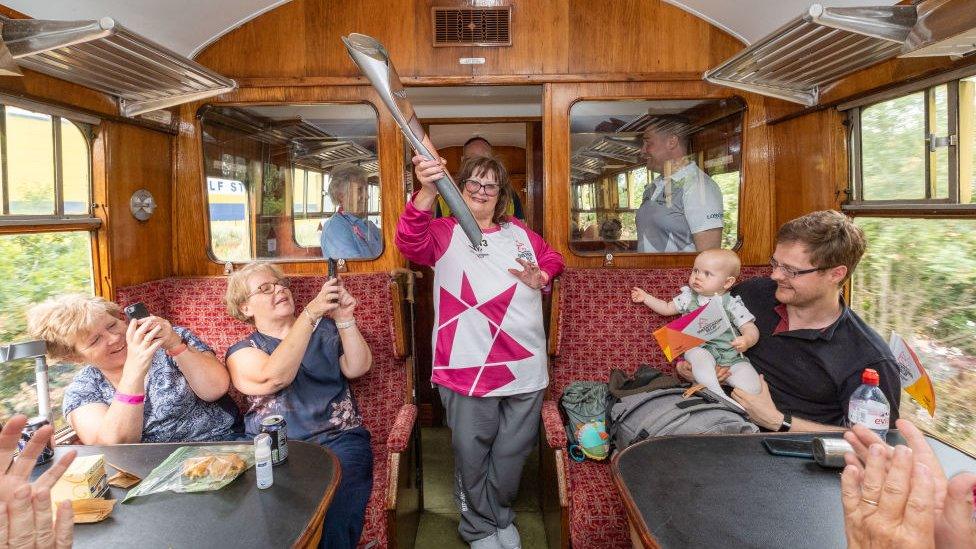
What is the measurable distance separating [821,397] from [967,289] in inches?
25.0

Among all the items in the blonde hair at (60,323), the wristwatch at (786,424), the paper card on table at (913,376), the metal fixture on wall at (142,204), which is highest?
the metal fixture on wall at (142,204)

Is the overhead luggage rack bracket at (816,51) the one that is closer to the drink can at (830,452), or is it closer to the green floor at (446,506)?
the drink can at (830,452)

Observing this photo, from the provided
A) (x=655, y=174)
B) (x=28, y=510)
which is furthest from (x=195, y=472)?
(x=655, y=174)

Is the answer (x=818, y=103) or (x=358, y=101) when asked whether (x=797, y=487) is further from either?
(x=358, y=101)

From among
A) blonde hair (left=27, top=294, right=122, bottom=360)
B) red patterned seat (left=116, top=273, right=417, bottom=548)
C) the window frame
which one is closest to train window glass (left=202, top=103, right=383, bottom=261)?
red patterned seat (left=116, top=273, right=417, bottom=548)

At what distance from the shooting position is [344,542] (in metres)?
1.77

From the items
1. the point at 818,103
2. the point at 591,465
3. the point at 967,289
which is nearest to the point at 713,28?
the point at 818,103

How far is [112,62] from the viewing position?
204cm

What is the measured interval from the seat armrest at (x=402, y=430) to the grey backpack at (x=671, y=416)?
2.96 feet

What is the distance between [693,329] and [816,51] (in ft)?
4.26

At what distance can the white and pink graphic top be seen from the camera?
229 cm

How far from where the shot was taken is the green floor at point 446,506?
8.69 feet

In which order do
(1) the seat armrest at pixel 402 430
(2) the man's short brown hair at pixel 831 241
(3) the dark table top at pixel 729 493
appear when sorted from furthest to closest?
(1) the seat armrest at pixel 402 430
(2) the man's short brown hair at pixel 831 241
(3) the dark table top at pixel 729 493

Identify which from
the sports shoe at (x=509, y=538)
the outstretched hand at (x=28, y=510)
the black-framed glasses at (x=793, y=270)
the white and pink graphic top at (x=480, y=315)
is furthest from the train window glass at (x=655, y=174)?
the outstretched hand at (x=28, y=510)
